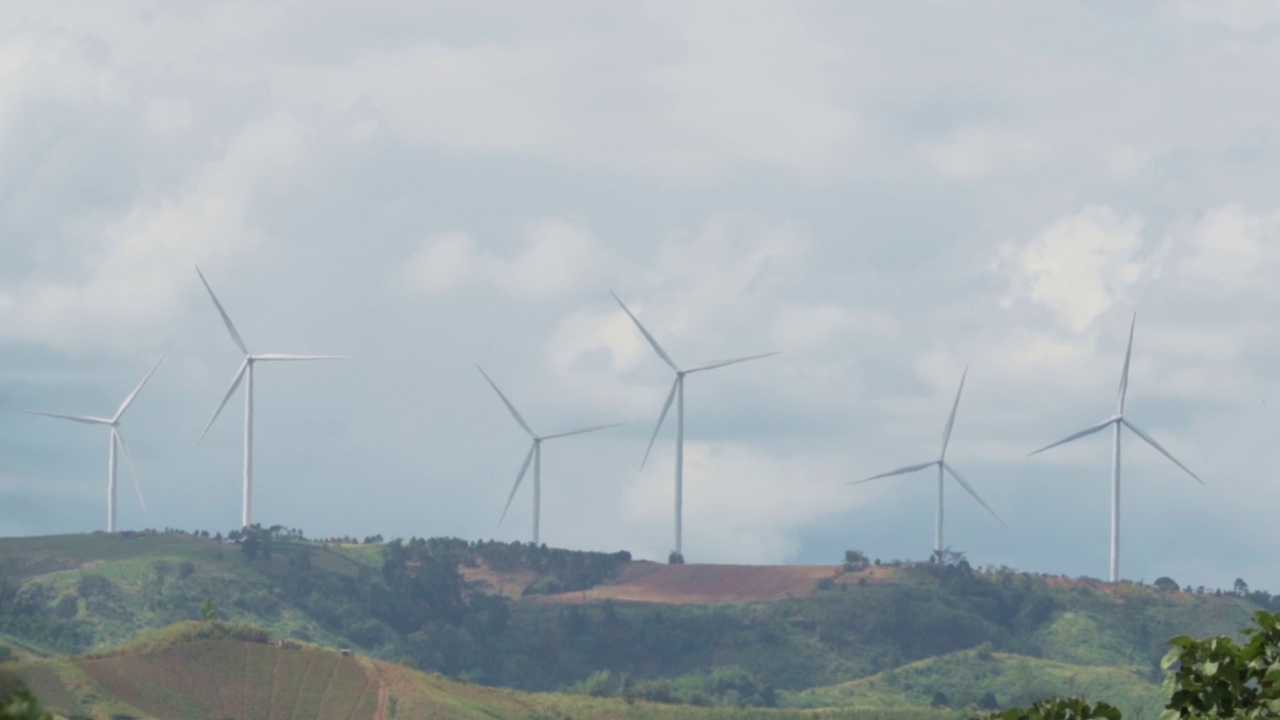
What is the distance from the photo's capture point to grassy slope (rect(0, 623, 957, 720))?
162 meters

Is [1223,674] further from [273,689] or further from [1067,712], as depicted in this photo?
[273,689]

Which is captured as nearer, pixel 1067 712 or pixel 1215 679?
pixel 1067 712

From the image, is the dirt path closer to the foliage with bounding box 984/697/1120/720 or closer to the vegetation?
the vegetation

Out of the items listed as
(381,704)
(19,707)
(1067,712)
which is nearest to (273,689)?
(381,704)

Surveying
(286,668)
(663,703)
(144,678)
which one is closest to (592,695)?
(663,703)

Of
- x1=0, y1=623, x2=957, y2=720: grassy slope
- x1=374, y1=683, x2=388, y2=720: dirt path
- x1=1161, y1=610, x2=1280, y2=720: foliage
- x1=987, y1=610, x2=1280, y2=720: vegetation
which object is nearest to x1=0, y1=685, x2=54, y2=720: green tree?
x1=987, y1=610, x2=1280, y2=720: vegetation

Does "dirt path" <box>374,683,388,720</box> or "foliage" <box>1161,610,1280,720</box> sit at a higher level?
"foliage" <box>1161,610,1280,720</box>

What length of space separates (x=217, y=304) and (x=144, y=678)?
147 feet

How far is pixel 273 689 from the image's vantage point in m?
172

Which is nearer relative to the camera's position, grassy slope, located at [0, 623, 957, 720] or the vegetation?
the vegetation

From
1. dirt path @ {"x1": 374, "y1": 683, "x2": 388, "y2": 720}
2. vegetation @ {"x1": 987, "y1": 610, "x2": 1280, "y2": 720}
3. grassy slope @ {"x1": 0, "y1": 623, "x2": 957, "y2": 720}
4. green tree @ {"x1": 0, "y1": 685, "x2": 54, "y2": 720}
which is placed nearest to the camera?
green tree @ {"x1": 0, "y1": 685, "x2": 54, "y2": 720}

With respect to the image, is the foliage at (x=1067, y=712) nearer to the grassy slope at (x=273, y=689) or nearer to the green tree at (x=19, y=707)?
the green tree at (x=19, y=707)

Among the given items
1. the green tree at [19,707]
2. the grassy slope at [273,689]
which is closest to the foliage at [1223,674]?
the green tree at [19,707]

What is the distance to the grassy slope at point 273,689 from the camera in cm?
16200
